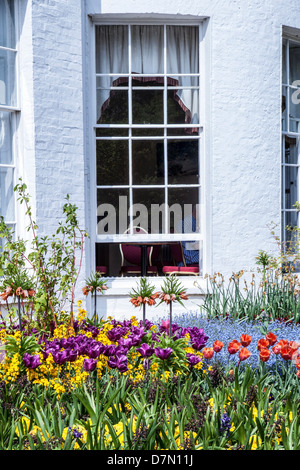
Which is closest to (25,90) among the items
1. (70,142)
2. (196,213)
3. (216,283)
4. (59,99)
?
(59,99)

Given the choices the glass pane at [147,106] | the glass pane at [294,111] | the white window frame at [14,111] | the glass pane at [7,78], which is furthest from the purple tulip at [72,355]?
the glass pane at [294,111]

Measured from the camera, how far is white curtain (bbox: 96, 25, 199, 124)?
5.68 m

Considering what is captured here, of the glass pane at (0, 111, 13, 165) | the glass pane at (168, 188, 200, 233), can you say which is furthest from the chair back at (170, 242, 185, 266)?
the glass pane at (0, 111, 13, 165)

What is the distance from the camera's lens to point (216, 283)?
18.4ft

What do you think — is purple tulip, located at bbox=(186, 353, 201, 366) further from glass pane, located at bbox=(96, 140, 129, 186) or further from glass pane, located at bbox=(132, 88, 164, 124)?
glass pane, located at bbox=(132, 88, 164, 124)

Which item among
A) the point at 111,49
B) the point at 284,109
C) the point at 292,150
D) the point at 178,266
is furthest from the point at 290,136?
the point at 111,49

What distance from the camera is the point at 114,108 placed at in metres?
5.73

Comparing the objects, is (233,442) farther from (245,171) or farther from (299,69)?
(299,69)

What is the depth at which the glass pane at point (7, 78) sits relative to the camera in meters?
5.16

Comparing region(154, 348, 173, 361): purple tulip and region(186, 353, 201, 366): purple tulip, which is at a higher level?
region(154, 348, 173, 361): purple tulip

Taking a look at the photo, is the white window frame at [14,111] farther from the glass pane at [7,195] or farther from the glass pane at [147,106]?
the glass pane at [147,106]

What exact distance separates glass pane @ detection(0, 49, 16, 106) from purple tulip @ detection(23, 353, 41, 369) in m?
3.40

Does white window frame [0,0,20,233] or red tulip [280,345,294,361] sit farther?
white window frame [0,0,20,233]

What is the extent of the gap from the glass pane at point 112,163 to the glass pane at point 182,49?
1036 mm
